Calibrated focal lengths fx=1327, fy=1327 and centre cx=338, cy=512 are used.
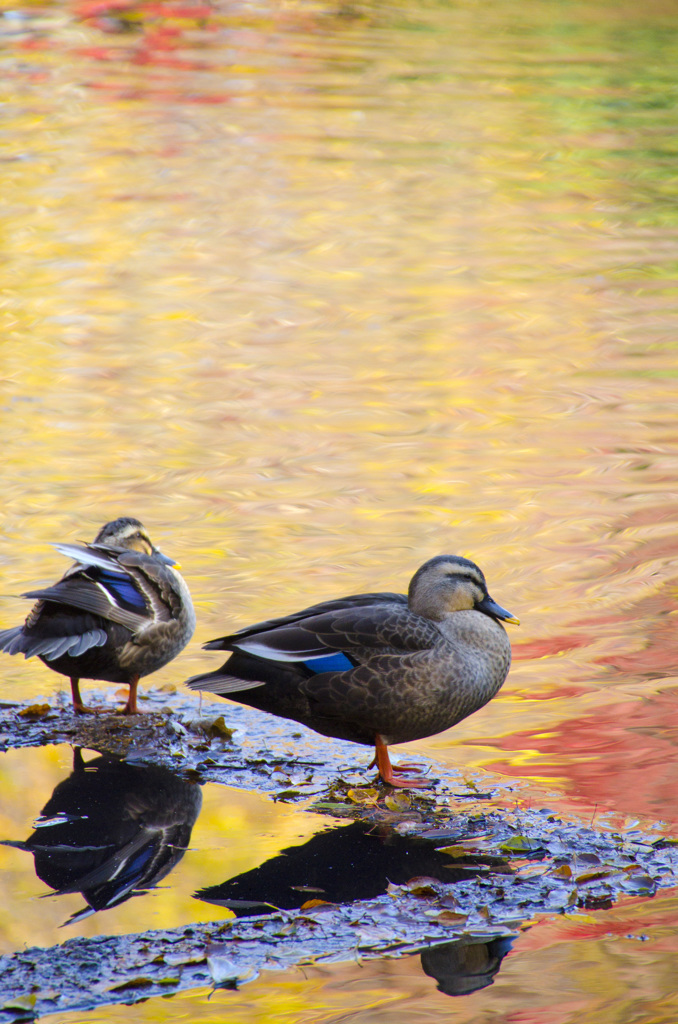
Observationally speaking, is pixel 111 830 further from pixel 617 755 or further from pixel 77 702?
pixel 617 755

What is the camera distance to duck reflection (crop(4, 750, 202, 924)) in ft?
13.7

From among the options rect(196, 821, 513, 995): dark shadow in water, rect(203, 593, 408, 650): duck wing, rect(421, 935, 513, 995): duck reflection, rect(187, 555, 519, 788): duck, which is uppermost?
rect(203, 593, 408, 650): duck wing

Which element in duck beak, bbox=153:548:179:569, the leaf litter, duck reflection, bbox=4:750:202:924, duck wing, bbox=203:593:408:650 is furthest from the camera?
duck beak, bbox=153:548:179:569

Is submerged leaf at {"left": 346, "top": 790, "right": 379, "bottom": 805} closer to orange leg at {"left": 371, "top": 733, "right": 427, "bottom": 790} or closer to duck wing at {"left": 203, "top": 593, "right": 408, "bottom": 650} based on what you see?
orange leg at {"left": 371, "top": 733, "right": 427, "bottom": 790}

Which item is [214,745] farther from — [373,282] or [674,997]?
[373,282]

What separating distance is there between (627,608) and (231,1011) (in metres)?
3.73

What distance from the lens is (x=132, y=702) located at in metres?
5.41

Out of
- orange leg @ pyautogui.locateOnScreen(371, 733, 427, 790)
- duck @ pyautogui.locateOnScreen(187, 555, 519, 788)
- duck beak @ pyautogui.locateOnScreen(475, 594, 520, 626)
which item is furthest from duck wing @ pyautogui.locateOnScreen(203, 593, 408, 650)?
orange leg @ pyautogui.locateOnScreen(371, 733, 427, 790)

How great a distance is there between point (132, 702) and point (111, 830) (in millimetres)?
941

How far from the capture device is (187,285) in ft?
43.6

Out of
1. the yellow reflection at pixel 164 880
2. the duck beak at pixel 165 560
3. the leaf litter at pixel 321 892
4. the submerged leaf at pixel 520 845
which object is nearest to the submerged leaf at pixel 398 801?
the leaf litter at pixel 321 892

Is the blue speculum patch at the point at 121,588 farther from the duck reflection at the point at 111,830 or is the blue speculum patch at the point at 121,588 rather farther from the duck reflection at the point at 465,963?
the duck reflection at the point at 465,963

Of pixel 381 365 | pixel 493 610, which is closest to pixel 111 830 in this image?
pixel 493 610

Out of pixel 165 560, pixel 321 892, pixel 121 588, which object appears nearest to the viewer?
pixel 321 892
